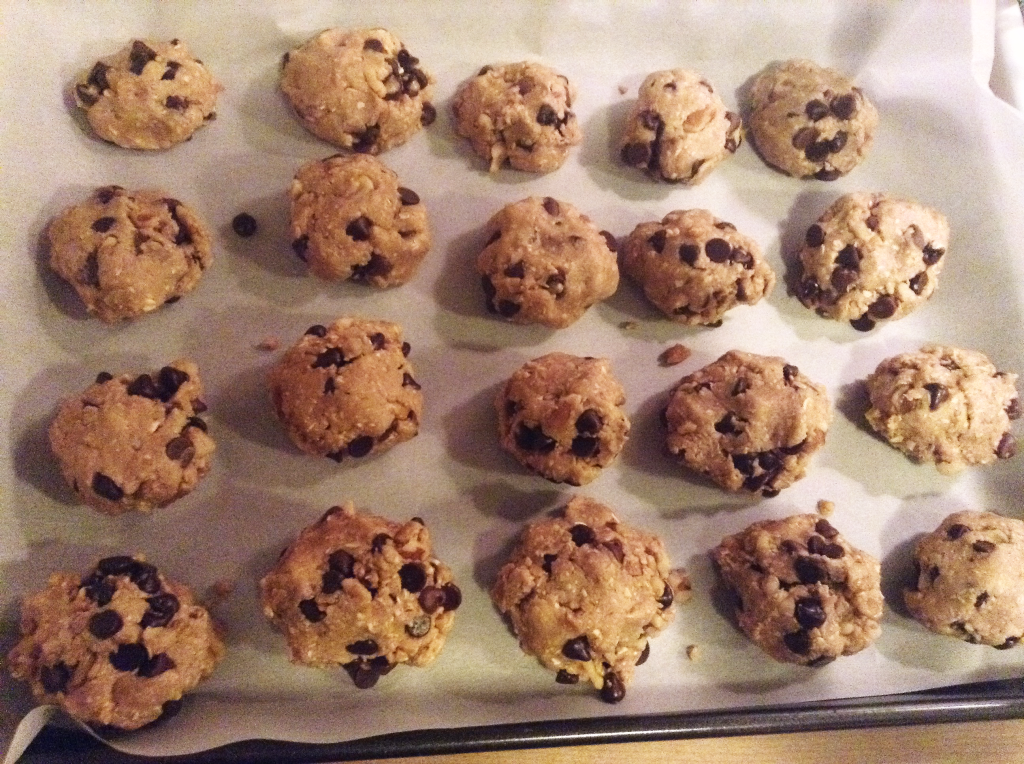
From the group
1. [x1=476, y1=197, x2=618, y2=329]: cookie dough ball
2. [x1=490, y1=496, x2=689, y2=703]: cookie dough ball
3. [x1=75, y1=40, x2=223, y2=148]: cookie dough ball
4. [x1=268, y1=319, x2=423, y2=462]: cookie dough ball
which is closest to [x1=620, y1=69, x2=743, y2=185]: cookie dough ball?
[x1=476, y1=197, x2=618, y2=329]: cookie dough ball

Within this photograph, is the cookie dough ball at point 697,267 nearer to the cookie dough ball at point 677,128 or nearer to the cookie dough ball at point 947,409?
the cookie dough ball at point 677,128

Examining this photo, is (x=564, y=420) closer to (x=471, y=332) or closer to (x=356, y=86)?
(x=471, y=332)

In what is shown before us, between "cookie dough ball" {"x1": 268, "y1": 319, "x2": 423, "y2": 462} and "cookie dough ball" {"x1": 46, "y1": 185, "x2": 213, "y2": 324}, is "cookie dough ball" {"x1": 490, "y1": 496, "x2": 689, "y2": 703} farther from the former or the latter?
"cookie dough ball" {"x1": 46, "y1": 185, "x2": 213, "y2": 324}

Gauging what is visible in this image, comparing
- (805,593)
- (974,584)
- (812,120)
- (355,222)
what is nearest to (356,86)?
(355,222)

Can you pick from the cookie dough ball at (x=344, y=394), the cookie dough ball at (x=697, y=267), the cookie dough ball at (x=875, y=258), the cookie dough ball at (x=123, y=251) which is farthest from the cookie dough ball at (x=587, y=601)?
the cookie dough ball at (x=123, y=251)

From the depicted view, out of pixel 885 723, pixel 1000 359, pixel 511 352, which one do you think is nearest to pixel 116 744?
pixel 511 352

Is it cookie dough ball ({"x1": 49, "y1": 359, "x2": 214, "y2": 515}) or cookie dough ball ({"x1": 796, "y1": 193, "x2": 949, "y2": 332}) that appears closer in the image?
cookie dough ball ({"x1": 49, "y1": 359, "x2": 214, "y2": 515})
